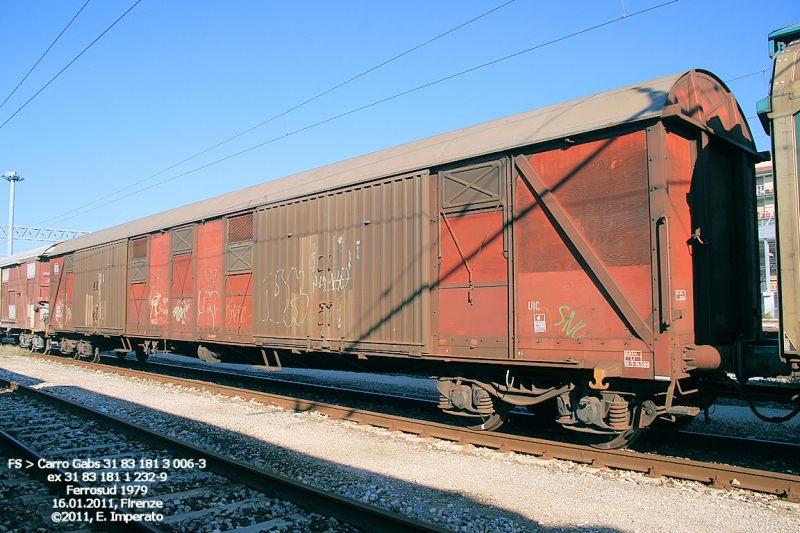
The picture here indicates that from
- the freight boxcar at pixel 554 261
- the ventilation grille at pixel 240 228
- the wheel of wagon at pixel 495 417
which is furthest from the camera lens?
the ventilation grille at pixel 240 228

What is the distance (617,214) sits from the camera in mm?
6535

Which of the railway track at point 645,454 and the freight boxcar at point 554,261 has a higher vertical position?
the freight boxcar at point 554,261

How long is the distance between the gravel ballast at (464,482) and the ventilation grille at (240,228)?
12.1ft

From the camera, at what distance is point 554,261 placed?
7.01m

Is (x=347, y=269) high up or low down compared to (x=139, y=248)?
down

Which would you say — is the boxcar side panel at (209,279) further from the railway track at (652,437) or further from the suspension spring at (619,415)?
the suspension spring at (619,415)

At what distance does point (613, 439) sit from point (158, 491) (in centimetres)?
512

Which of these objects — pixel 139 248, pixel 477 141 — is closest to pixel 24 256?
pixel 139 248

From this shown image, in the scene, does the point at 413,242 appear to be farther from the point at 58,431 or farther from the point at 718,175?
the point at 58,431

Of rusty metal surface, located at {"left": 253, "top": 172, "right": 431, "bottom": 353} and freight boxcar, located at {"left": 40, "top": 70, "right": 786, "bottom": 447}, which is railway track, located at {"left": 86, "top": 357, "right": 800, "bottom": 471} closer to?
freight boxcar, located at {"left": 40, "top": 70, "right": 786, "bottom": 447}

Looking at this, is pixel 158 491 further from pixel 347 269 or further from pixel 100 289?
pixel 100 289

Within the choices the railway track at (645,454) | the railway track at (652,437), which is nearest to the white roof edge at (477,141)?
the railway track at (645,454)

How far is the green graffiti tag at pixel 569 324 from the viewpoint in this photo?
6699mm

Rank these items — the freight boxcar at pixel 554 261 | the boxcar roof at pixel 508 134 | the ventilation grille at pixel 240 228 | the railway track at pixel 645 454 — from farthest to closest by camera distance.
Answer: the ventilation grille at pixel 240 228 < the boxcar roof at pixel 508 134 < the freight boxcar at pixel 554 261 < the railway track at pixel 645 454
